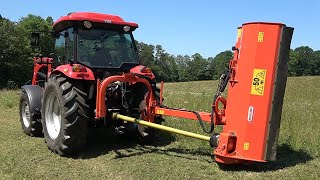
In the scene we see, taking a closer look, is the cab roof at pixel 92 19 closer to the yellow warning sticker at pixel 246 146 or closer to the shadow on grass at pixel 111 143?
the shadow on grass at pixel 111 143

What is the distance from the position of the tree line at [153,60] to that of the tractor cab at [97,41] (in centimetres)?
3121

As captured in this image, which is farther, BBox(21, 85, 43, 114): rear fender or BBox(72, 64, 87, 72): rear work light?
BBox(21, 85, 43, 114): rear fender

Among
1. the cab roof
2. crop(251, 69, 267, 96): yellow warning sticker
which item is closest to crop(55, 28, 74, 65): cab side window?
the cab roof

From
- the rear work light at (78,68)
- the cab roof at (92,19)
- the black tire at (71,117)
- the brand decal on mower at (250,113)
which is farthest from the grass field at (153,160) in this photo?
the cab roof at (92,19)

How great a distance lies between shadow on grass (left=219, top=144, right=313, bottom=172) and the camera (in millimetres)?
5410

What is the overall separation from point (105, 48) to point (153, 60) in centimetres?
8275

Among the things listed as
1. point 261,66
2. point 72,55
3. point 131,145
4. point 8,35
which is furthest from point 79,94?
point 8,35

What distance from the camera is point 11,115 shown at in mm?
11445

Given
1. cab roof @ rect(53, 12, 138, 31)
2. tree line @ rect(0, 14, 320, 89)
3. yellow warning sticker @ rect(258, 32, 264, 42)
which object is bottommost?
tree line @ rect(0, 14, 320, 89)

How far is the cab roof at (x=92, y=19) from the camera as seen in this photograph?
7188 millimetres

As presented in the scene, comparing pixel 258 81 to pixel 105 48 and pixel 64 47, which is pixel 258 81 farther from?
pixel 64 47

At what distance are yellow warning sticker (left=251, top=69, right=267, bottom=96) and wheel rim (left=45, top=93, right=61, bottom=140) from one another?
12.4 ft

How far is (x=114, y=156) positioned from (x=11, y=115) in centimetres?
602

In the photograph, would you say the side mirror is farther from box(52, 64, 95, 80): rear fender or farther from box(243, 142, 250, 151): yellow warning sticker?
box(243, 142, 250, 151): yellow warning sticker
